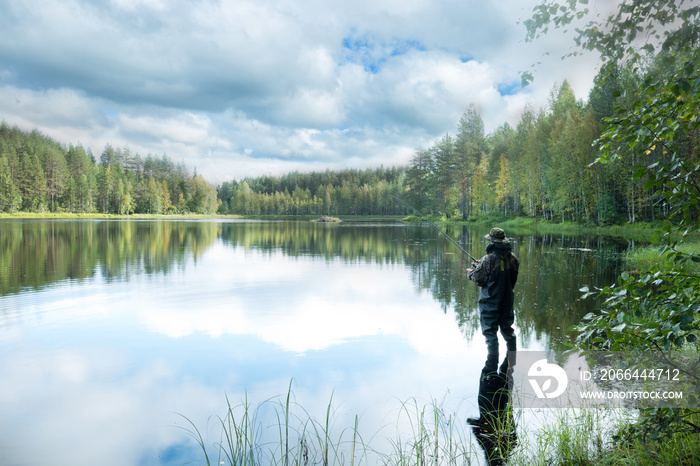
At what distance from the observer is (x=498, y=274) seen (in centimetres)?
676

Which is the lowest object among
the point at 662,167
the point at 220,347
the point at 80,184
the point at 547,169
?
the point at 220,347

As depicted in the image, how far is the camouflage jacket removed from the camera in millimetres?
6734

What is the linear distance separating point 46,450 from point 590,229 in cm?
4506

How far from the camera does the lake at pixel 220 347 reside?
5.73m

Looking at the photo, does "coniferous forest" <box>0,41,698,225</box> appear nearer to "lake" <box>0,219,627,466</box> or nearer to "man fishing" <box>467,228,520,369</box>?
"man fishing" <box>467,228,520,369</box>

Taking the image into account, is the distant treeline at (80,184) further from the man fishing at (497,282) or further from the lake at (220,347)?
the man fishing at (497,282)

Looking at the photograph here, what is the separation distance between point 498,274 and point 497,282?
6.1 inches

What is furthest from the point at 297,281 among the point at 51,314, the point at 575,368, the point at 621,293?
the point at 621,293

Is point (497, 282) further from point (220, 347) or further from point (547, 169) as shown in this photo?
point (547, 169)

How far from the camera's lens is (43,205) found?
95.2 meters

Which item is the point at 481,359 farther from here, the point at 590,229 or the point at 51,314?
the point at 590,229

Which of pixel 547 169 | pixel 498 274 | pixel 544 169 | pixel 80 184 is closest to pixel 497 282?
pixel 498 274

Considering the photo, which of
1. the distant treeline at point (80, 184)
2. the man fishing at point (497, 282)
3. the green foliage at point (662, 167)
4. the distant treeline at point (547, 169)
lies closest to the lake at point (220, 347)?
the man fishing at point (497, 282)

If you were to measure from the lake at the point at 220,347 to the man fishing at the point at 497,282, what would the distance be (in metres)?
0.89
